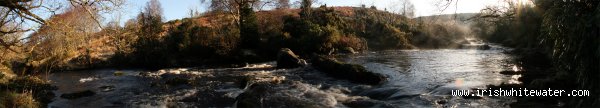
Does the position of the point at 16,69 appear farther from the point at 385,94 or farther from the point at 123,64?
the point at 385,94

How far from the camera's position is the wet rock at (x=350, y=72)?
17578 mm

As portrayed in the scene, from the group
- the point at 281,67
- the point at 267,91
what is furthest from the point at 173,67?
the point at 267,91

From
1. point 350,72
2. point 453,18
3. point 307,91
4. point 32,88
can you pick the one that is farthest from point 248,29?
point 307,91

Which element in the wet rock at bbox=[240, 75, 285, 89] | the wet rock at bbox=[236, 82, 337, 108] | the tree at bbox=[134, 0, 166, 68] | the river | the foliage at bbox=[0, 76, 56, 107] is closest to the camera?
the wet rock at bbox=[236, 82, 337, 108]

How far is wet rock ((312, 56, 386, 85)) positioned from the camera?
1758 cm

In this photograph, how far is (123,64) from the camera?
3262 cm

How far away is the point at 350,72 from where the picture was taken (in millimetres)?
18922

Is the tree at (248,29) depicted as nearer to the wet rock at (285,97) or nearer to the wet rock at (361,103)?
the wet rock at (285,97)

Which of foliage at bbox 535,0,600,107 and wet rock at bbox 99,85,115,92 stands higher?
foliage at bbox 535,0,600,107

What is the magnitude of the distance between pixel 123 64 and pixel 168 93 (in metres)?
17.8

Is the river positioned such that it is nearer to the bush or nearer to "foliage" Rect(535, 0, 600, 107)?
the bush

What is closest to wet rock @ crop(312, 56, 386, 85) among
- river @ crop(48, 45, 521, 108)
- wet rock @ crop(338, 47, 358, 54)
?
river @ crop(48, 45, 521, 108)

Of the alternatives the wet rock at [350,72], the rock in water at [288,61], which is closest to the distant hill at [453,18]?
the wet rock at [350,72]

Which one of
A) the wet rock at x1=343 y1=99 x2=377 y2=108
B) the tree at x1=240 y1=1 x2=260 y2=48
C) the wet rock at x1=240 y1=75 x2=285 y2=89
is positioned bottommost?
the wet rock at x1=343 y1=99 x2=377 y2=108
